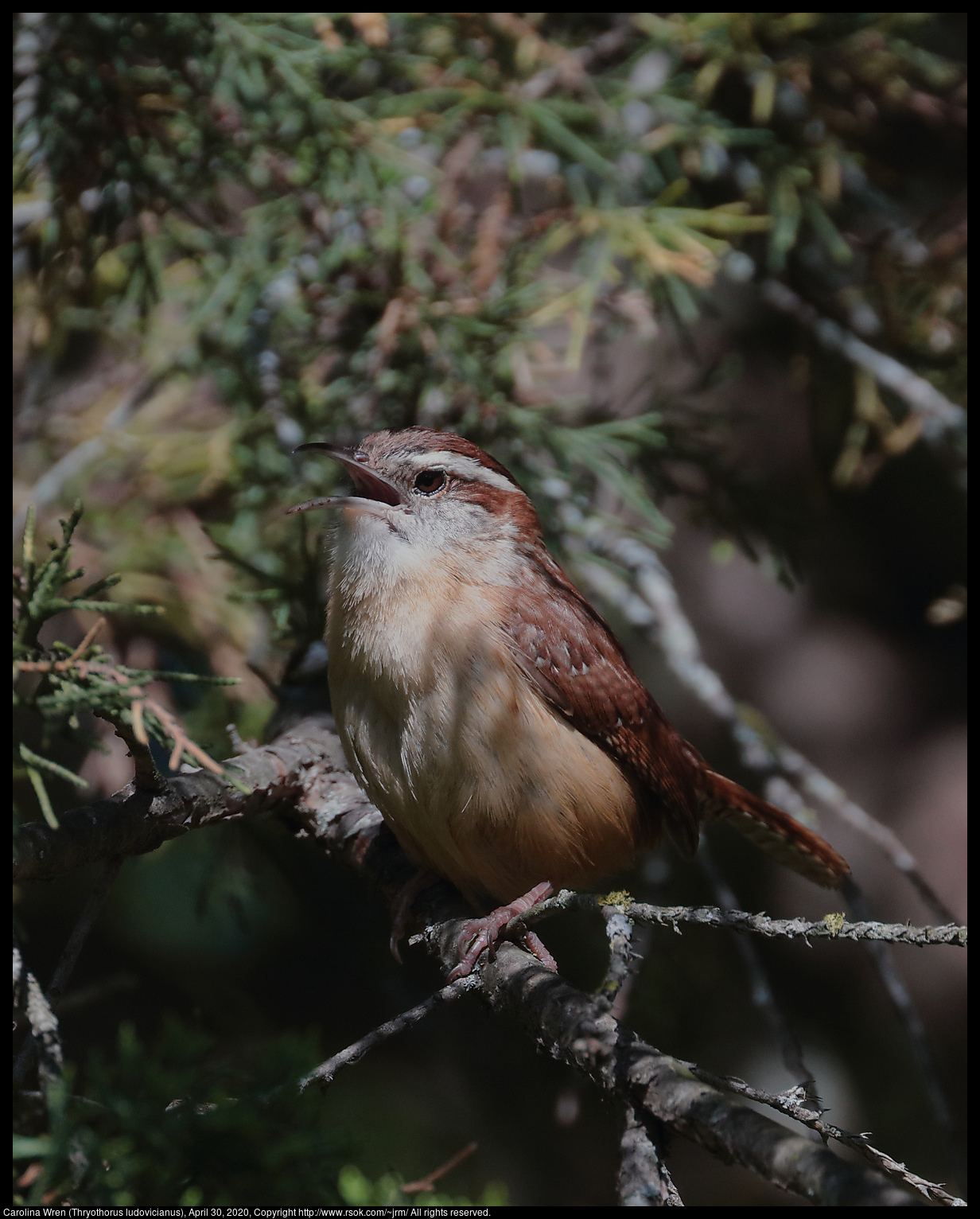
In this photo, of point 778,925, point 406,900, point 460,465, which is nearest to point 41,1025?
point 778,925

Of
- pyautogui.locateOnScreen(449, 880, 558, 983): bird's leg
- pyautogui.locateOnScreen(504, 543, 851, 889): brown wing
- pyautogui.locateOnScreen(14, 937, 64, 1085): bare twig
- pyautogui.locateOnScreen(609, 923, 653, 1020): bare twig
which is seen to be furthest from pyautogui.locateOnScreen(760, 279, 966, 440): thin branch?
pyautogui.locateOnScreen(14, 937, 64, 1085): bare twig

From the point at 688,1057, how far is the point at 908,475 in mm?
3471

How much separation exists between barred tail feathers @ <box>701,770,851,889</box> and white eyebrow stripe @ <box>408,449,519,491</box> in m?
1.30

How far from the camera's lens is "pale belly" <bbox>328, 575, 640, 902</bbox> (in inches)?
97.1

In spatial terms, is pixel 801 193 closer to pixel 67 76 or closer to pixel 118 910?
pixel 67 76

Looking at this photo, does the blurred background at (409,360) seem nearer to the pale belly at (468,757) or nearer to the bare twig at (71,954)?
the pale belly at (468,757)

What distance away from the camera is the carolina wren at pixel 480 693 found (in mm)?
2490

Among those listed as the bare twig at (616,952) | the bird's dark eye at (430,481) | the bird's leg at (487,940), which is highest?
the bird's dark eye at (430,481)

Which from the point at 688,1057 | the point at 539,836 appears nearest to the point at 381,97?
the point at 539,836

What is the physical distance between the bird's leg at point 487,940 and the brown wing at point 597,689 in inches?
22.5

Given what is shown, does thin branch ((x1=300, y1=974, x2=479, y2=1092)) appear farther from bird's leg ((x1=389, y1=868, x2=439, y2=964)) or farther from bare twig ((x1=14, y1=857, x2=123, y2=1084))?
bird's leg ((x1=389, y1=868, x2=439, y2=964))

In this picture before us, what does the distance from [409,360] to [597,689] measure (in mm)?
1547

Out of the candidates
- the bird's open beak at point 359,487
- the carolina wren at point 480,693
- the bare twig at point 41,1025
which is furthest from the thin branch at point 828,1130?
the bird's open beak at point 359,487

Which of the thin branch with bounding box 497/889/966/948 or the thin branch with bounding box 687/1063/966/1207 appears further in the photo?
the thin branch with bounding box 687/1063/966/1207
